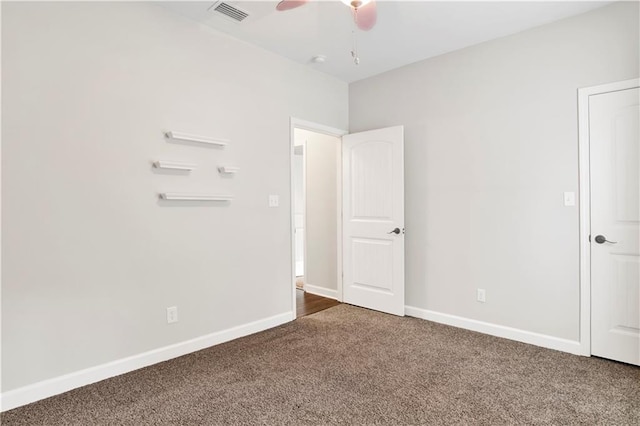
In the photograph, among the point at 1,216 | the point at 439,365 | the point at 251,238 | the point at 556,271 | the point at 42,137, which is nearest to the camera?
the point at 1,216

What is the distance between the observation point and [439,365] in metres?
2.60

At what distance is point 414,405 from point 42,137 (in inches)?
107

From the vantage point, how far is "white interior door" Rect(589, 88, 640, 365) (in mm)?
2559

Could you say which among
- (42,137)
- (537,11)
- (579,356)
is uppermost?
(537,11)

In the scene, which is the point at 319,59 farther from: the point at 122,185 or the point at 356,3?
the point at 122,185

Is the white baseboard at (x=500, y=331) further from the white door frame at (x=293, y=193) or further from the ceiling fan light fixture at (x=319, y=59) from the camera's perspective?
the ceiling fan light fixture at (x=319, y=59)

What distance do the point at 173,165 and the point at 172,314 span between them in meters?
1.14

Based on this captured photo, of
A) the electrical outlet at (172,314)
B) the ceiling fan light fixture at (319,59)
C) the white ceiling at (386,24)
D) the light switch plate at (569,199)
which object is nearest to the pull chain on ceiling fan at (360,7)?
the white ceiling at (386,24)

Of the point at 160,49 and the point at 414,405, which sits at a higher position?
the point at 160,49

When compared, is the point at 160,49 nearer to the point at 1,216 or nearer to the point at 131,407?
the point at 1,216

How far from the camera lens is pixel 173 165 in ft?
8.79

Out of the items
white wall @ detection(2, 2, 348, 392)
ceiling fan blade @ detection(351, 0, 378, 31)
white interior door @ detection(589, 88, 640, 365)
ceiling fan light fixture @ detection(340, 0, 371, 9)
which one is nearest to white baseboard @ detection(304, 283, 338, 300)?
white wall @ detection(2, 2, 348, 392)

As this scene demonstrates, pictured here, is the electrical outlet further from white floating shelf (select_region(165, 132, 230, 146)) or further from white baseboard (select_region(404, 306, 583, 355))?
white baseboard (select_region(404, 306, 583, 355))

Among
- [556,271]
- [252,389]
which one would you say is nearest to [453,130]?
[556,271]
